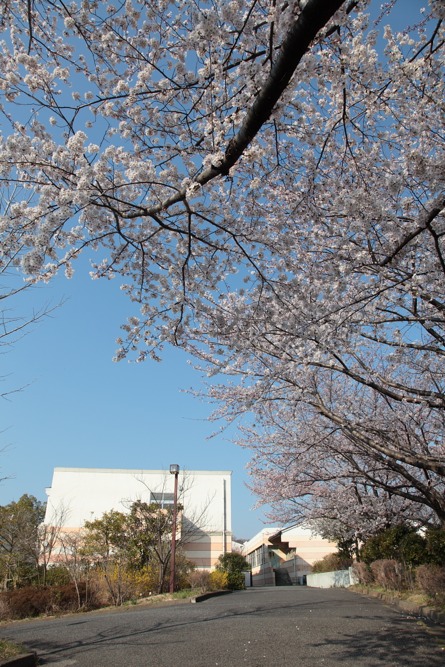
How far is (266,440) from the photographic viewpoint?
9805 millimetres

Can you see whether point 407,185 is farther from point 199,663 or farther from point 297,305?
point 199,663

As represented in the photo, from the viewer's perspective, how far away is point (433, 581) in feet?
26.4

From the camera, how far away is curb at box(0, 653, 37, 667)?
437 centimetres

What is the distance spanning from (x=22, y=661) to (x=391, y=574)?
937 centimetres

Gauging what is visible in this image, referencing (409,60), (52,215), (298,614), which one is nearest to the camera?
(52,215)

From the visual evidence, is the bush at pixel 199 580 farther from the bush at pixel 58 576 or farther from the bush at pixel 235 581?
the bush at pixel 58 576

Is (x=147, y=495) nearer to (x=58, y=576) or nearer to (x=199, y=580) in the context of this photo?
(x=199, y=580)

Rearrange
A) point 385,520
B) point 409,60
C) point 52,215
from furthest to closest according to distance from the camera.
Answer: point 385,520 < point 409,60 < point 52,215

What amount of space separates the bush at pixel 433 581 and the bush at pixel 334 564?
11464 mm

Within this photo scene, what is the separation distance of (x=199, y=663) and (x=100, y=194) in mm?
4656

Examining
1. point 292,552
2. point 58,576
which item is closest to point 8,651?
point 58,576

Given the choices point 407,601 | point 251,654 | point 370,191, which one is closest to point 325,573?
point 407,601

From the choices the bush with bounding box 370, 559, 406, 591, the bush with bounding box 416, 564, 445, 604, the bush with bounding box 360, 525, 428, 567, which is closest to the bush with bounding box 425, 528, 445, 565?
the bush with bounding box 416, 564, 445, 604

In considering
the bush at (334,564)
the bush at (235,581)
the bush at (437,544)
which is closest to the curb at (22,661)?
the bush at (437,544)
